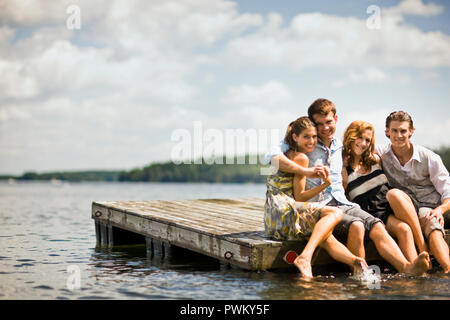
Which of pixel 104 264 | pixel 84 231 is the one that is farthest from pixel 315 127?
pixel 84 231

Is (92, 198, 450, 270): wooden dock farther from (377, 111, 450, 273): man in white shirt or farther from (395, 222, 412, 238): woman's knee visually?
(377, 111, 450, 273): man in white shirt

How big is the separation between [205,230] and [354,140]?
6.62 ft

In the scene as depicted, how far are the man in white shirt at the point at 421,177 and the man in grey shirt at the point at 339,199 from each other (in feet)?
1.48

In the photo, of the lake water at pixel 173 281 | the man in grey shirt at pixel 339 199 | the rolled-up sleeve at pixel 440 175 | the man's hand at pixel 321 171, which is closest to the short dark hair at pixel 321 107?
the man in grey shirt at pixel 339 199

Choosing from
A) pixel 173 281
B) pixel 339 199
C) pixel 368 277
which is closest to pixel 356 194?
pixel 339 199

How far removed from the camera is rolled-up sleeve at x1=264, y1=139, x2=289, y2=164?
5020 mm

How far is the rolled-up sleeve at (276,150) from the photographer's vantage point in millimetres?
5020

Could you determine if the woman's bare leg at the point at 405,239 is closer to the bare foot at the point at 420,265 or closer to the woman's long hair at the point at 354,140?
the bare foot at the point at 420,265

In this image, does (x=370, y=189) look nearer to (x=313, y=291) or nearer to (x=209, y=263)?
(x=313, y=291)

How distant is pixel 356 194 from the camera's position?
5.52 m

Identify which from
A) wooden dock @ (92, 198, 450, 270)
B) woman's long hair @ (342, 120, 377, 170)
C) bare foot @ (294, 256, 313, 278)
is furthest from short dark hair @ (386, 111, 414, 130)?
bare foot @ (294, 256, 313, 278)

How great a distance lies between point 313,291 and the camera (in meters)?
4.75
